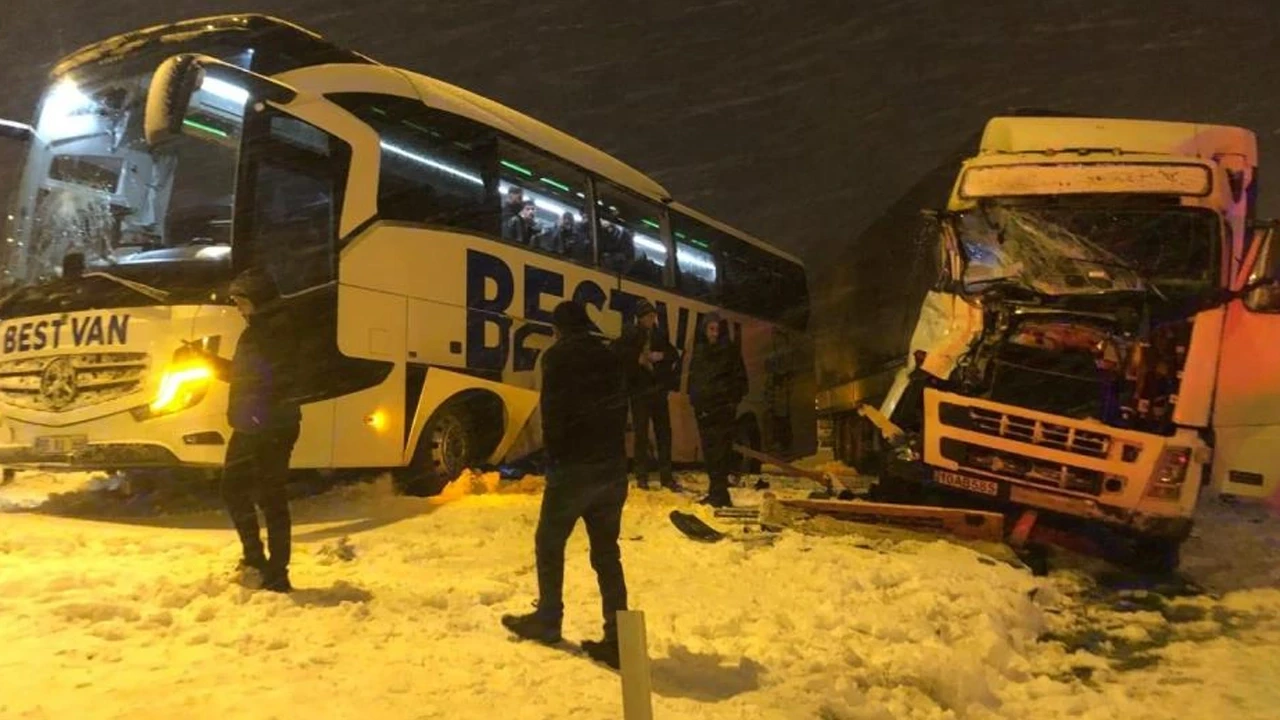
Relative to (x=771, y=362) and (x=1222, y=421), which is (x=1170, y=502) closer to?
(x=1222, y=421)

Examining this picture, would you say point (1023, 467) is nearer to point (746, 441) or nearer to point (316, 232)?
point (316, 232)

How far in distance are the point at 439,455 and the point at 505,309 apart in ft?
5.81

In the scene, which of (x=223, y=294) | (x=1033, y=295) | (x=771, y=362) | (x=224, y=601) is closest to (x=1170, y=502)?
(x=1033, y=295)

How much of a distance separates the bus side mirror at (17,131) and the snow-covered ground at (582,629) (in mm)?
3546

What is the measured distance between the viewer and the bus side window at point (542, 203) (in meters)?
10.7

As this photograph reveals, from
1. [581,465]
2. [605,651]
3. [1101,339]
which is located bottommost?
[605,651]

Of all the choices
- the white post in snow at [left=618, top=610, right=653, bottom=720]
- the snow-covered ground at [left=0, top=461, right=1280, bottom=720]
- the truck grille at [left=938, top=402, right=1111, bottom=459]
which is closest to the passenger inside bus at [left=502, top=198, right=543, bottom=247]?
the snow-covered ground at [left=0, top=461, right=1280, bottom=720]

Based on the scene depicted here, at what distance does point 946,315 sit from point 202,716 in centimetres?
738

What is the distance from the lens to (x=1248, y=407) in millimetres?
8172

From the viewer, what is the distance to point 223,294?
7758 mm

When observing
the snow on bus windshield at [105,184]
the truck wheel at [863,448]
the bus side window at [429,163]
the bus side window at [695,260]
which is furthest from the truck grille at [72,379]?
the truck wheel at [863,448]

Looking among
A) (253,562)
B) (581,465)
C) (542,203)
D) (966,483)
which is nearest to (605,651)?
(581,465)

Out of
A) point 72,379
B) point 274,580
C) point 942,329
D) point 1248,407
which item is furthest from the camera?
point 942,329

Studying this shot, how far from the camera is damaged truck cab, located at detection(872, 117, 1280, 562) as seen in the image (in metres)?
8.13
